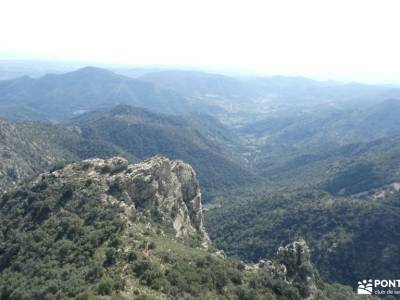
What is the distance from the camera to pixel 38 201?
236ft

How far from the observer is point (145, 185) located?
79688 millimetres

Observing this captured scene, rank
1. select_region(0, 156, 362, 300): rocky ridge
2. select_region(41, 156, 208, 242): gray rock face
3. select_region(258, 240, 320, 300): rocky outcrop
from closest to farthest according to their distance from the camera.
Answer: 1. select_region(0, 156, 362, 300): rocky ridge
2. select_region(258, 240, 320, 300): rocky outcrop
3. select_region(41, 156, 208, 242): gray rock face

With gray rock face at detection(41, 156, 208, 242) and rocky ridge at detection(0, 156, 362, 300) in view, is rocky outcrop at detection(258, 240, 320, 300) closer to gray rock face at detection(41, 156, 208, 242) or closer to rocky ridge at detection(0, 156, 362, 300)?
rocky ridge at detection(0, 156, 362, 300)

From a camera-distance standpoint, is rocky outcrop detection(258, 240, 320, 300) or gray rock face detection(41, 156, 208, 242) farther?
gray rock face detection(41, 156, 208, 242)

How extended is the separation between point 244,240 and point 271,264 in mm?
89790

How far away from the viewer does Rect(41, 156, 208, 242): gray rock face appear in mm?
76000

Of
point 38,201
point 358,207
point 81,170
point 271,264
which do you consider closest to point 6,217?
point 38,201

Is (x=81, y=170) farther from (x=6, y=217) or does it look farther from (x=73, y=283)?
Answer: (x=73, y=283)

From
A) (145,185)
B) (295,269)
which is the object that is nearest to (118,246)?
(145,185)

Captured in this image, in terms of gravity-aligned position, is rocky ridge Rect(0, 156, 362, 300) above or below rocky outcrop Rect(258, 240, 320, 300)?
above

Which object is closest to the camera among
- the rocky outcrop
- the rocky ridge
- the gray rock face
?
the rocky ridge

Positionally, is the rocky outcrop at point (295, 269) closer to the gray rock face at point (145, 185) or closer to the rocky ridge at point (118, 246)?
the rocky ridge at point (118, 246)

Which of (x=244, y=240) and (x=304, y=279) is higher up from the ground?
(x=304, y=279)

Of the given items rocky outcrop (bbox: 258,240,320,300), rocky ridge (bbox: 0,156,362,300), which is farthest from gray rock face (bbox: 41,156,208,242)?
rocky outcrop (bbox: 258,240,320,300)
